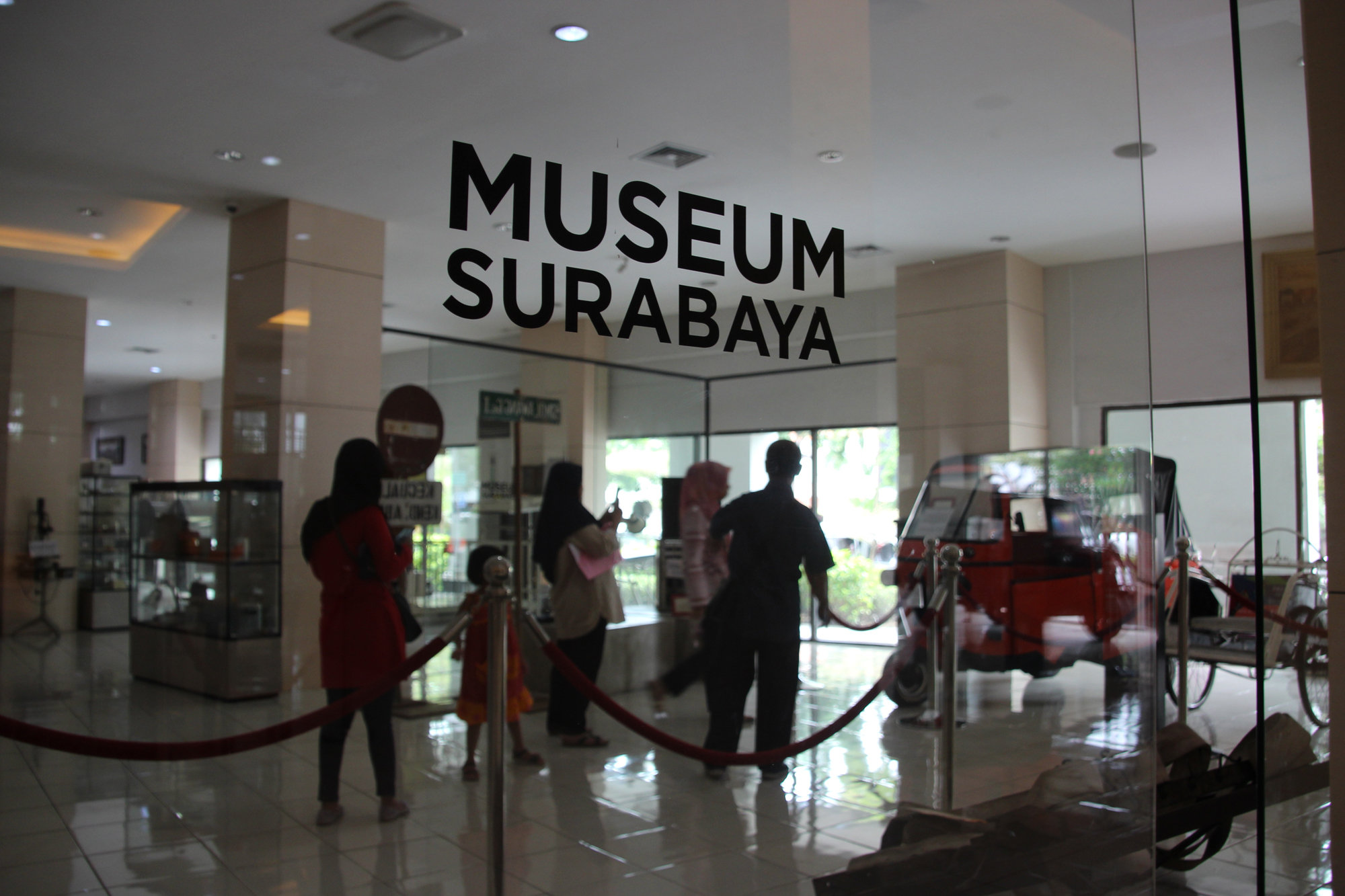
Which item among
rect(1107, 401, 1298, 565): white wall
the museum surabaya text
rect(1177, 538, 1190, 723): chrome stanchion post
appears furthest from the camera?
rect(1107, 401, 1298, 565): white wall

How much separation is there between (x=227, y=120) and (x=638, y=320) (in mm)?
1812

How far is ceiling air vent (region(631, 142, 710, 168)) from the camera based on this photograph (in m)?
2.61

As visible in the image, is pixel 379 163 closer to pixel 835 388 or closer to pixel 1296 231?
pixel 835 388

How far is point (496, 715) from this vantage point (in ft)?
8.51

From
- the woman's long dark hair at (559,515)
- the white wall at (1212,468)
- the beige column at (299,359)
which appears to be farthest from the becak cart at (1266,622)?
the beige column at (299,359)

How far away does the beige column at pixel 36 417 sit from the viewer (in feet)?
10.5

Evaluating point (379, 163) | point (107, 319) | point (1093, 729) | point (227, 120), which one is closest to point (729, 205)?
point (379, 163)

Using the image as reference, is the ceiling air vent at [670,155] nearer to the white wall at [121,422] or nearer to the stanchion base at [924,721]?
the white wall at [121,422]

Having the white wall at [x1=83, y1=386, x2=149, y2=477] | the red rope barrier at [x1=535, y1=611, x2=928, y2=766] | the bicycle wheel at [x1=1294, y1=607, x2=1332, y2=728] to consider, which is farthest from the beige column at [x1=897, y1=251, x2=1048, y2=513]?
the white wall at [x1=83, y1=386, x2=149, y2=477]

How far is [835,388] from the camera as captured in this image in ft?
9.80

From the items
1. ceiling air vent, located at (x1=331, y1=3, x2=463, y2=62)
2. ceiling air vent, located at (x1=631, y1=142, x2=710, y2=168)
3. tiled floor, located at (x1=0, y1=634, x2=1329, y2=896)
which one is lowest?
tiled floor, located at (x1=0, y1=634, x2=1329, y2=896)

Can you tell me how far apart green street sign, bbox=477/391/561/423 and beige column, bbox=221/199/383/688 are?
2.07 feet

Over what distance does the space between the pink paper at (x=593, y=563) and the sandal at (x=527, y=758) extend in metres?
1.06

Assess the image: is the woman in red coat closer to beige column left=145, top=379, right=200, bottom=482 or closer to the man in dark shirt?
beige column left=145, top=379, right=200, bottom=482
